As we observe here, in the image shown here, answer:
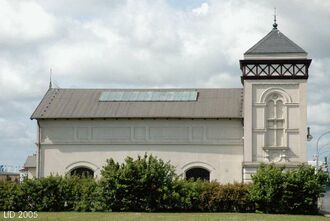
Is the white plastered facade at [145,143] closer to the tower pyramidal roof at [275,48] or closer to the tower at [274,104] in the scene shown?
the tower at [274,104]

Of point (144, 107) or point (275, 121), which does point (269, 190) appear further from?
point (144, 107)

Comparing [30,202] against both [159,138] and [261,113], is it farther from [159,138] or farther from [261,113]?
[261,113]

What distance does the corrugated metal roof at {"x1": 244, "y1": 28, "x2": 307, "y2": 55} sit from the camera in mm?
41594

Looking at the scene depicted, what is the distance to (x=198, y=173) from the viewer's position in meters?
44.4

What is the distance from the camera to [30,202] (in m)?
37.0

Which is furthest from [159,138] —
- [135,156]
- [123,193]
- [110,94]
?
[123,193]

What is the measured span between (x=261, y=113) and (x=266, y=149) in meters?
2.49

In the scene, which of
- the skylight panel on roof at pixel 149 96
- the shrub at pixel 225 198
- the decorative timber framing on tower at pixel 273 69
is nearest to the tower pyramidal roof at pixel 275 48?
the decorative timber framing on tower at pixel 273 69

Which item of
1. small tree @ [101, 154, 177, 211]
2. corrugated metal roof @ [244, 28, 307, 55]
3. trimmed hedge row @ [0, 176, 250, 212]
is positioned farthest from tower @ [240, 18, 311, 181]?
small tree @ [101, 154, 177, 211]

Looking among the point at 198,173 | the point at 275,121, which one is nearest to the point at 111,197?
the point at 198,173

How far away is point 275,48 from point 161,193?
13.5 metres

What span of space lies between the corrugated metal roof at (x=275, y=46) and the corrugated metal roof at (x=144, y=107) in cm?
471

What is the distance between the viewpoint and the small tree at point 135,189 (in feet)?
116

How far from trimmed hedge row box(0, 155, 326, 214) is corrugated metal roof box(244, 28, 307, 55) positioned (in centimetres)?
894
